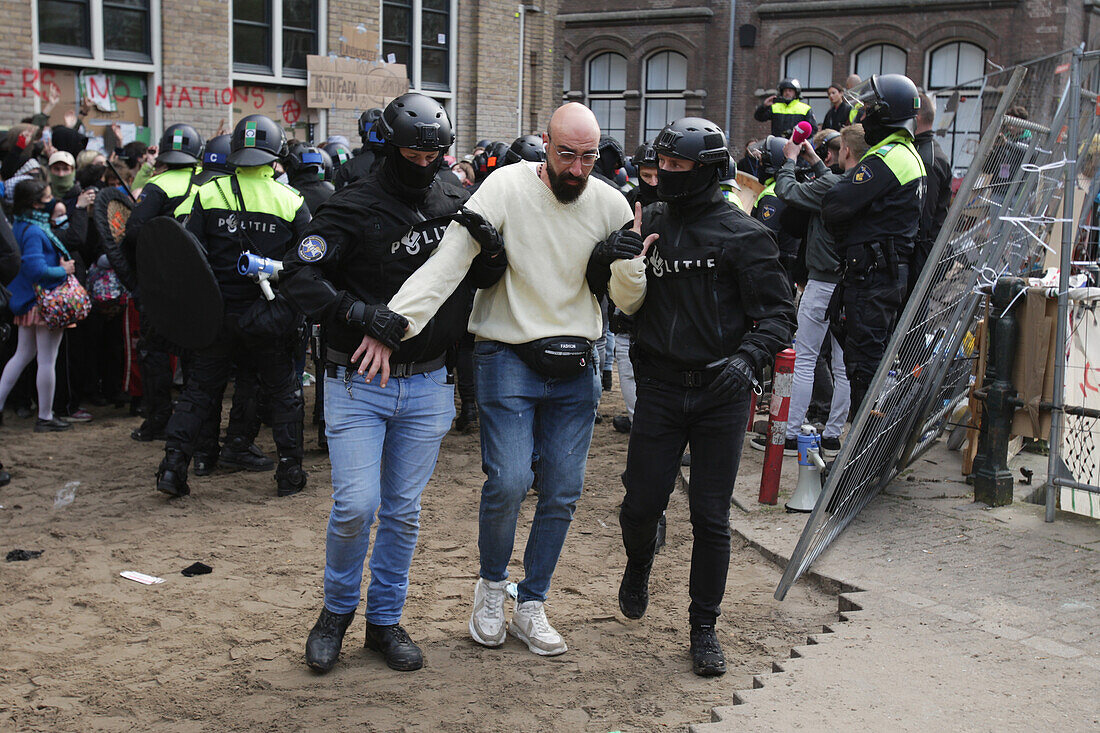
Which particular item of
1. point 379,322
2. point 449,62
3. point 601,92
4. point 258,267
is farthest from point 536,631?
point 601,92

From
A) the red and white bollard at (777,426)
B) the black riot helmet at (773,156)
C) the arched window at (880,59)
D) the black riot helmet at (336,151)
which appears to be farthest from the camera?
the arched window at (880,59)

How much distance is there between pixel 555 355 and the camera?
3.96m

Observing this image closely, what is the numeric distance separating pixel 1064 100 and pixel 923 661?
3.59 meters

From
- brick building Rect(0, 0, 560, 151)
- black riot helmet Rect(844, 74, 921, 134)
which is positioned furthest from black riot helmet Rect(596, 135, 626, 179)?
brick building Rect(0, 0, 560, 151)

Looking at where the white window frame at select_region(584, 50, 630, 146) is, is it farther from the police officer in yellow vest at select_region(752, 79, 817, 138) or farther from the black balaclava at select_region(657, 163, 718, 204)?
the black balaclava at select_region(657, 163, 718, 204)

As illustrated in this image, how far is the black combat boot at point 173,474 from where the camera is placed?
635cm

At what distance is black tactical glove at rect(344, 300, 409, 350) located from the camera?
3.75 meters

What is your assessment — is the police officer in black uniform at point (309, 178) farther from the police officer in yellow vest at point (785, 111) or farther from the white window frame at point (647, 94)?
the white window frame at point (647, 94)

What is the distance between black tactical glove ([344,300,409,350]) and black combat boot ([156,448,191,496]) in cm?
308

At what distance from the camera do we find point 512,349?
406cm

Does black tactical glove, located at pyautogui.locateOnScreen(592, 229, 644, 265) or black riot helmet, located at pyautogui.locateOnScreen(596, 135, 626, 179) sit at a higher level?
black riot helmet, located at pyautogui.locateOnScreen(596, 135, 626, 179)

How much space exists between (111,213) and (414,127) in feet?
16.3

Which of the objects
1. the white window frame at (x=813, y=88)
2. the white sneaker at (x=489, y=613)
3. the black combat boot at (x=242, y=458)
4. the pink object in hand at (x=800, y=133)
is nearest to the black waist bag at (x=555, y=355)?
the white sneaker at (x=489, y=613)

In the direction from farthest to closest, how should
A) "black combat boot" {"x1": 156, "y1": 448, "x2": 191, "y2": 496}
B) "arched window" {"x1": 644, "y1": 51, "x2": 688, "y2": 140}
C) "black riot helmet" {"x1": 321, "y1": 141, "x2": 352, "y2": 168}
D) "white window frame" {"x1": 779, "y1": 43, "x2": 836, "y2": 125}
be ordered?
"arched window" {"x1": 644, "y1": 51, "x2": 688, "y2": 140} < "white window frame" {"x1": 779, "y1": 43, "x2": 836, "y2": 125} < "black riot helmet" {"x1": 321, "y1": 141, "x2": 352, "y2": 168} < "black combat boot" {"x1": 156, "y1": 448, "x2": 191, "y2": 496}
